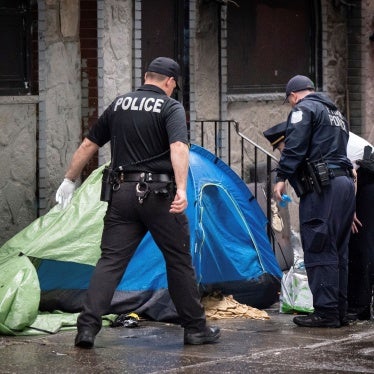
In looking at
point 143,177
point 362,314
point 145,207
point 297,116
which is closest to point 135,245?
point 145,207

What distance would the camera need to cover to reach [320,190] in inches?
325

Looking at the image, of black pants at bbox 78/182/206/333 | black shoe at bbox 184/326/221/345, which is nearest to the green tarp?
black pants at bbox 78/182/206/333

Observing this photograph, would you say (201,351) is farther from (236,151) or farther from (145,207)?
(236,151)

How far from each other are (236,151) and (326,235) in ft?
11.6

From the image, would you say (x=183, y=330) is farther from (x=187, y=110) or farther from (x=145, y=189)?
(x=187, y=110)

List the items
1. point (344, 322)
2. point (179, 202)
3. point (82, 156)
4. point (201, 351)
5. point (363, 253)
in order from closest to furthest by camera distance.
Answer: point (179, 202) < point (201, 351) < point (82, 156) < point (344, 322) < point (363, 253)

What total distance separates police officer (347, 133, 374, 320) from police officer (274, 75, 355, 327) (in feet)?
1.39

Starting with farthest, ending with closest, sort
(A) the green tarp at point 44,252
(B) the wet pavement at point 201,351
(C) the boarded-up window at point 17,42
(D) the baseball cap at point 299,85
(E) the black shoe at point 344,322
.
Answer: (C) the boarded-up window at point 17,42
(D) the baseball cap at point 299,85
(E) the black shoe at point 344,322
(A) the green tarp at point 44,252
(B) the wet pavement at point 201,351

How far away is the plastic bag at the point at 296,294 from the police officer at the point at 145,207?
1.75 meters

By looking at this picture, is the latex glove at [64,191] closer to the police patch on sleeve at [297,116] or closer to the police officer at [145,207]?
the police officer at [145,207]

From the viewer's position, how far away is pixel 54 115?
398 inches

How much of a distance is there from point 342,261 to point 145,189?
186 centimetres

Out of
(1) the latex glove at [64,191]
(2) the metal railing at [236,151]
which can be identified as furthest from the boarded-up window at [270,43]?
(1) the latex glove at [64,191]

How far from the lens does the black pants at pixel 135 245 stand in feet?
23.8
